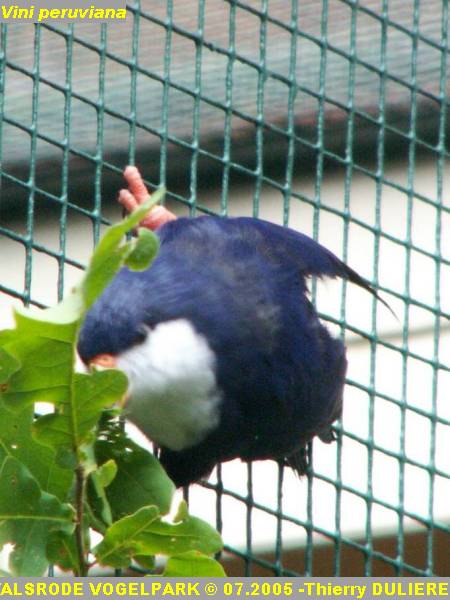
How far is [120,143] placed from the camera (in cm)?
236

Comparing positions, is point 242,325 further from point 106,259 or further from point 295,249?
point 106,259

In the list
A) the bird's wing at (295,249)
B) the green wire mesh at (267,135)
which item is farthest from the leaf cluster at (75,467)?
the green wire mesh at (267,135)

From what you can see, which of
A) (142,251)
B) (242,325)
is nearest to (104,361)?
(242,325)

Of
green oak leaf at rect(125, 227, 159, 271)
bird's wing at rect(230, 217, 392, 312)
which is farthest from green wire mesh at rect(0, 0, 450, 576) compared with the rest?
green oak leaf at rect(125, 227, 159, 271)

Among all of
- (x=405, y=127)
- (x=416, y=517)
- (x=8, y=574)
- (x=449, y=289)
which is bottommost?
(x=8, y=574)

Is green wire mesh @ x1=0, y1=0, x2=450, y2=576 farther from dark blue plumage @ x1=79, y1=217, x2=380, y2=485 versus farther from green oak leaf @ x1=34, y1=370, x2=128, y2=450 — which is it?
green oak leaf @ x1=34, y1=370, x2=128, y2=450

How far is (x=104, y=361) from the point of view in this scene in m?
1.51

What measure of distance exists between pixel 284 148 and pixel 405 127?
0.65ft

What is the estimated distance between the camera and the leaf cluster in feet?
3.65

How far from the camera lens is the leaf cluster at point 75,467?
A: 111 cm

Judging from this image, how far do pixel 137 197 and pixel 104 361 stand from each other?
0.47 m

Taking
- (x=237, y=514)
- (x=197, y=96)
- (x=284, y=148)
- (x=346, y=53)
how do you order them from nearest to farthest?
1. (x=197, y=96)
2. (x=346, y=53)
3. (x=284, y=148)
4. (x=237, y=514)
